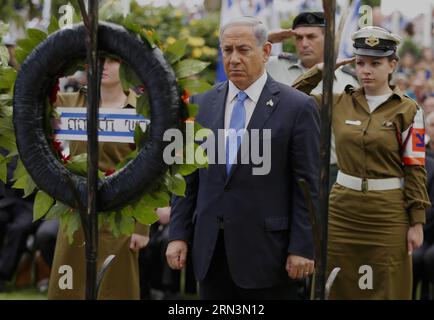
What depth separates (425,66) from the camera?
56.5 feet

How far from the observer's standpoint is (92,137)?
4.07 metres

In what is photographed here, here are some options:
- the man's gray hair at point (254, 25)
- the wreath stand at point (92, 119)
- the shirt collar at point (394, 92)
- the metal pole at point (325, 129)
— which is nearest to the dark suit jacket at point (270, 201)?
the man's gray hair at point (254, 25)

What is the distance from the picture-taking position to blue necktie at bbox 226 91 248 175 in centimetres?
476

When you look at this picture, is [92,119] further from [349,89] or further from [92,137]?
[349,89]

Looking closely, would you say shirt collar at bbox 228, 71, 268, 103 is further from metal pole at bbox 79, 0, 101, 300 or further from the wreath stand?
metal pole at bbox 79, 0, 101, 300

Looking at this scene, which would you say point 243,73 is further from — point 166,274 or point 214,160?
point 166,274

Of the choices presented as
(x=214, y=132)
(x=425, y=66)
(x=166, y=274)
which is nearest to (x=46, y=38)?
(x=214, y=132)

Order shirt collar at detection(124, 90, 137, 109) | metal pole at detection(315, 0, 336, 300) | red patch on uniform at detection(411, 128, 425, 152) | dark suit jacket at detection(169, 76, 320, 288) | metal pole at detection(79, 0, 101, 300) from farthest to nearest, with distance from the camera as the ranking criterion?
shirt collar at detection(124, 90, 137, 109), red patch on uniform at detection(411, 128, 425, 152), dark suit jacket at detection(169, 76, 320, 288), metal pole at detection(79, 0, 101, 300), metal pole at detection(315, 0, 336, 300)

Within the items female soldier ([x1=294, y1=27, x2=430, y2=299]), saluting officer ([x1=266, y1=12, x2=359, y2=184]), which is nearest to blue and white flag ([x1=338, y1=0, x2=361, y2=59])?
saluting officer ([x1=266, y1=12, x2=359, y2=184])

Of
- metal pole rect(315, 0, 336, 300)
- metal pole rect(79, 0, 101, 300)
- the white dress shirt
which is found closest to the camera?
metal pole rect(315, 0, 336, 300)

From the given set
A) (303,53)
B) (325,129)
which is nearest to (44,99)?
(325,129)

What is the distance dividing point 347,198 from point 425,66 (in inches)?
475

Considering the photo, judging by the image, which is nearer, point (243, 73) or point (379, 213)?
point (243, 73)

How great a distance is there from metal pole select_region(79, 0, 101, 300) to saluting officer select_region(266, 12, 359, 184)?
2.50 m
